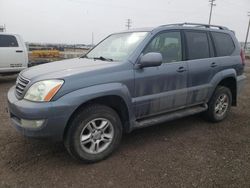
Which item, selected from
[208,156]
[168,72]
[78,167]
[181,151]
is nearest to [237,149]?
[208,156]

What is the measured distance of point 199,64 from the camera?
14.2ft

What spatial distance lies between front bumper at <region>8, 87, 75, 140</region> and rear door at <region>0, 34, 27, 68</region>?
6.78 m

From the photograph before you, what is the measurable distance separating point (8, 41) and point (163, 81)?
7.38 meters

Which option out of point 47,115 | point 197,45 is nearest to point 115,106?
point 47,115

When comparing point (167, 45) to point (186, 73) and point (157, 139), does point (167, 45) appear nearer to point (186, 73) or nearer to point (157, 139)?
point (186, 73)

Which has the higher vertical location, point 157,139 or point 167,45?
point 167,45

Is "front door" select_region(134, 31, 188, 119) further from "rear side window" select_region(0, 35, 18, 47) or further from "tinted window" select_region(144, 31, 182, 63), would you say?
"rear side window" select_region(0, 35, 18, 47)

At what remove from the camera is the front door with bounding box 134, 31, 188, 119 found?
3.56 meters

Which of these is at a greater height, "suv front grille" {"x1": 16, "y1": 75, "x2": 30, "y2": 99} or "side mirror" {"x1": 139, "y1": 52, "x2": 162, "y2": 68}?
"side mirror" {"x1": 139, "y1": 52, "x2": 162, "y2": 68}

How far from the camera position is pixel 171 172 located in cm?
308

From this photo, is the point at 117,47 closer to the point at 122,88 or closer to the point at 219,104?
the point at 122,88

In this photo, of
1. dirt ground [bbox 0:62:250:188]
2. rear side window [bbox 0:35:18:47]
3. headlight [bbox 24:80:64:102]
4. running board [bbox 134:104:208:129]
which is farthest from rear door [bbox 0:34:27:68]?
running board [bbox 134:104:208:129]

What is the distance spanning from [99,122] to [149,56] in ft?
3.67

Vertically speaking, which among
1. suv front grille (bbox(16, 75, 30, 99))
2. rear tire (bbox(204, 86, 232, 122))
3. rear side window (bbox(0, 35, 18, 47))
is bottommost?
rear tire (bbox(204, 86, 232, 122))
